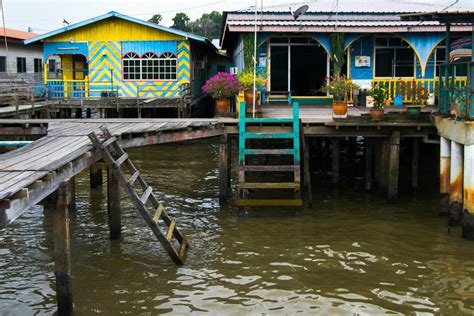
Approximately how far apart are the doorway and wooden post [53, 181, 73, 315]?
13.8m

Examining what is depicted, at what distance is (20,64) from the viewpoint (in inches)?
1391

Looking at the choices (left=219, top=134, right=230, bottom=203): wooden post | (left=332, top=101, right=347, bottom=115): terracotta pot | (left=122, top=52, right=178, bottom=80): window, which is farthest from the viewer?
(left=122, top=52, right=178, bottom=80): window

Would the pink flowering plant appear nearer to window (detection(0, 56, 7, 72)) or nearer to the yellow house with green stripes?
the yellow house with green stripes

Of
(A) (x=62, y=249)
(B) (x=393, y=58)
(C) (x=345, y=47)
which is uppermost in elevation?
(C) (x=345, y=47)

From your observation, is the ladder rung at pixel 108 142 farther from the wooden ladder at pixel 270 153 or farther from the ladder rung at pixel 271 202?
the ladder rung at pixel 271 202

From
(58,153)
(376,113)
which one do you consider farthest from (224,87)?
(58,153)

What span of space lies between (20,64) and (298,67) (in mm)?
19527

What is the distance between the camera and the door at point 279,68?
2133 centimetres

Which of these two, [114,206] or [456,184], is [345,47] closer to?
[456,184]

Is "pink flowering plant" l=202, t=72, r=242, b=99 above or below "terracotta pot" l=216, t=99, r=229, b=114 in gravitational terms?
above

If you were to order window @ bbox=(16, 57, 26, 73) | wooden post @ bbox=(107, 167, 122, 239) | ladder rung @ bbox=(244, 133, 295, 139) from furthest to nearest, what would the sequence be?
window @ bbox=(16, 57, 26, 73) → ladder rung @ bbox=(244, 133, 295, 139) → wooden post @ bbox=(107, 167, 122, 239)

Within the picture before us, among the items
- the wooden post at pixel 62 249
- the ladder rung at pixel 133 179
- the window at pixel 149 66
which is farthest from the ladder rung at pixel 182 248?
the window at pixel 149 66

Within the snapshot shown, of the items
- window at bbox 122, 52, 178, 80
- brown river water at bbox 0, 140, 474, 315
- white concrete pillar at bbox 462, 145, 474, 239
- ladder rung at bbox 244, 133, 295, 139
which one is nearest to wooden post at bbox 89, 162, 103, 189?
brown river water at bbox 0, 140, 474, 315

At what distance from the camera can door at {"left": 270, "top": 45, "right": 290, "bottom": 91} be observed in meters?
21.3
